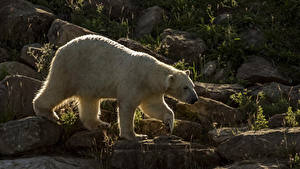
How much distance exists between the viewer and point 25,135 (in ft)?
23.4

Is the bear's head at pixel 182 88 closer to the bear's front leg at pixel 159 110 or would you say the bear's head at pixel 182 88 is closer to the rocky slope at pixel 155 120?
the bear's front leg at pixel 159 110

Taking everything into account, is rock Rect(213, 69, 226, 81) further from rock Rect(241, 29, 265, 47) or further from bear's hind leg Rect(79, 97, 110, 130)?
bear's hind leg Rect(79, 97, 110, 130)

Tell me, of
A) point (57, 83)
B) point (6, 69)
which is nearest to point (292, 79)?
point (57, 83)

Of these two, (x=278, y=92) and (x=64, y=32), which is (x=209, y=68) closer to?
(x=278, y=92)

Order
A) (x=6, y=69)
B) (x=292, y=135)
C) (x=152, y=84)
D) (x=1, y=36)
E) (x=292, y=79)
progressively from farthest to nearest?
(x=1, y=36) → (x=292, y=79) → (x=6, y=69) → (x=152, y=84) → (x=292, y=135)

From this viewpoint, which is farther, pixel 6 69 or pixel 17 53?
pixel 17 53

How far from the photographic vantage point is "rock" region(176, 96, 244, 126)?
8.52 meters

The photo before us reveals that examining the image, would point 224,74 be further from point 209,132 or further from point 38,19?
point 38,19

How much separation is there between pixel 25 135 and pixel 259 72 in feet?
19.9

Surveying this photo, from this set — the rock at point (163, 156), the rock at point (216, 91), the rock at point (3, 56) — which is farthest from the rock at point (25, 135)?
the rock at point (3, 56)

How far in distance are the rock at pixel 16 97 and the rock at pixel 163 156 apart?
250 centimetres

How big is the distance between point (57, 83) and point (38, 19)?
16.1 feet

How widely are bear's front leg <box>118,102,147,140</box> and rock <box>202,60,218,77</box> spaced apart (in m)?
3.99

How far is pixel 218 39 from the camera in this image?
39.6 ft
